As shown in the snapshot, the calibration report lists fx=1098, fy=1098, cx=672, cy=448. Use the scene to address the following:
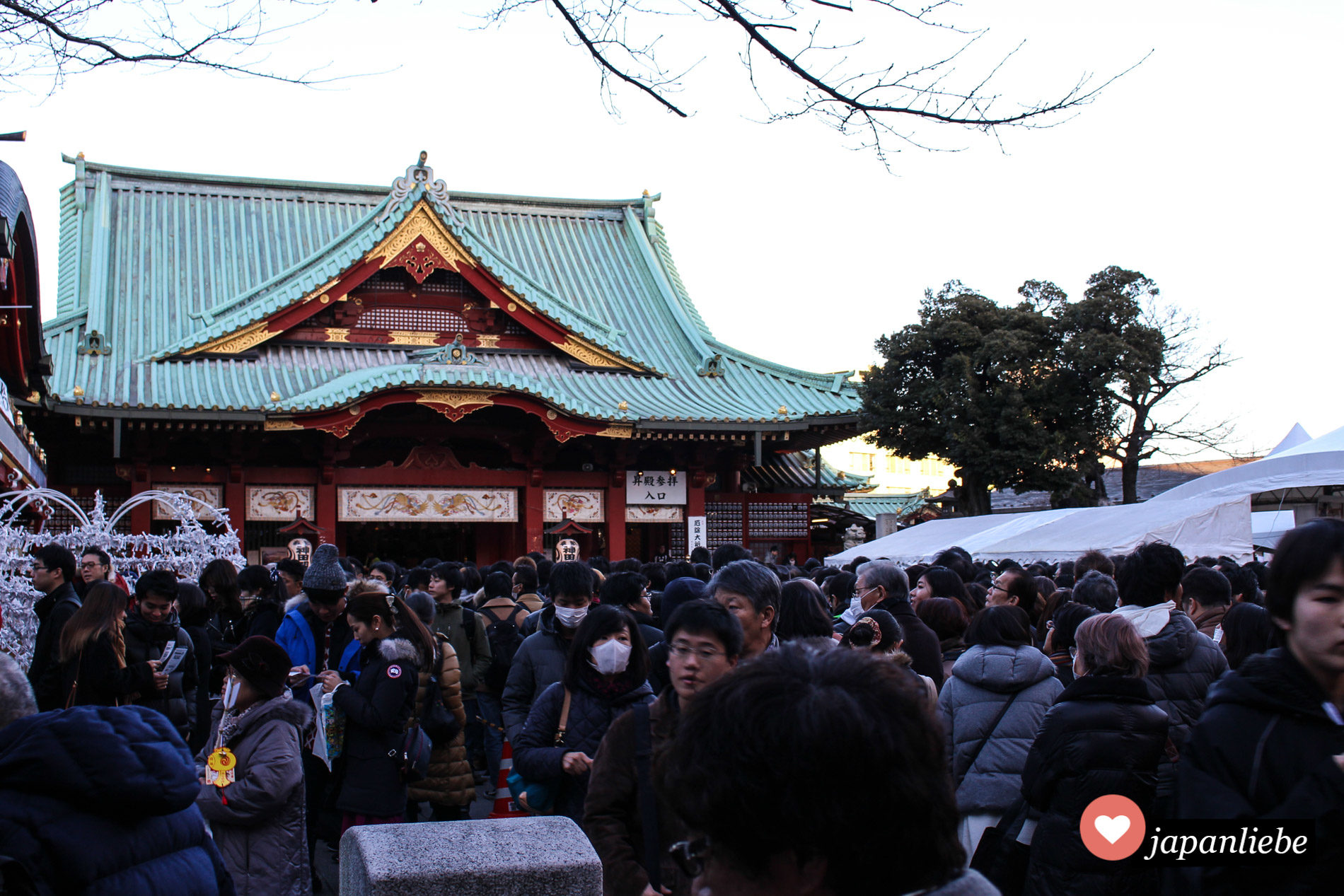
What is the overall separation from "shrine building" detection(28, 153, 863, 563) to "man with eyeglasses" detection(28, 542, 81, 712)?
893 centimetres

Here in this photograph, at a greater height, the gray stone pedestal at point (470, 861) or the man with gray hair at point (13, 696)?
the man with gray hair at point (13, 696)

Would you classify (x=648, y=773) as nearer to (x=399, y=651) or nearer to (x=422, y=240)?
(x=399, y=651)

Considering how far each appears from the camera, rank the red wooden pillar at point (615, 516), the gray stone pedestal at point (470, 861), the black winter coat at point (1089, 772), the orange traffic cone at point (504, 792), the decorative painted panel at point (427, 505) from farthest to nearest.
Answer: the red wooden pillar at point (615, 516) → the decorative painted panel at point (427, 505) → the orange traffic cone at point (504, 792) → the black winter coat at point (1089, 772) → the gray stone pedestal at point (470, 861)

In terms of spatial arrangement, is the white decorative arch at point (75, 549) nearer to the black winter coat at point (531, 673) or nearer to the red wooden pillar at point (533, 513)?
the black winter coat at point (531, 673)

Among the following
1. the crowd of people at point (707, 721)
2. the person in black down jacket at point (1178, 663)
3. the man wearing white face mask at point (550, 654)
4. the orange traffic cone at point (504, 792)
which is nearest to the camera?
the crowd of people at point (707, 721)

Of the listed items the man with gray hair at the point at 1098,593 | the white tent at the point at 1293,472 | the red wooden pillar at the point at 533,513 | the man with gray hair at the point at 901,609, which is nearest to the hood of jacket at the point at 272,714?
the man with gray hair at the point at 901,609

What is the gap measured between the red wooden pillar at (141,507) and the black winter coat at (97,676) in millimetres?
10823

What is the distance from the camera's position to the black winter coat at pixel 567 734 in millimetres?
3717

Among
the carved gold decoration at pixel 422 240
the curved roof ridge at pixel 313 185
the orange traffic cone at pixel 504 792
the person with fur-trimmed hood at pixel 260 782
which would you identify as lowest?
the orange traffic cone at pixel 504 792

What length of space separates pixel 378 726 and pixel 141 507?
12525 mm

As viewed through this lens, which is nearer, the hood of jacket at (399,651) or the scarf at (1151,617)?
the scarf at (1151,617)

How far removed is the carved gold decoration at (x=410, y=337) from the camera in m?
18.3

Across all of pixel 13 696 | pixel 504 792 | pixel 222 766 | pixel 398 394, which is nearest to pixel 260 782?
pixel 222 766

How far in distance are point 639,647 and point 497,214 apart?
2049 centimetres
